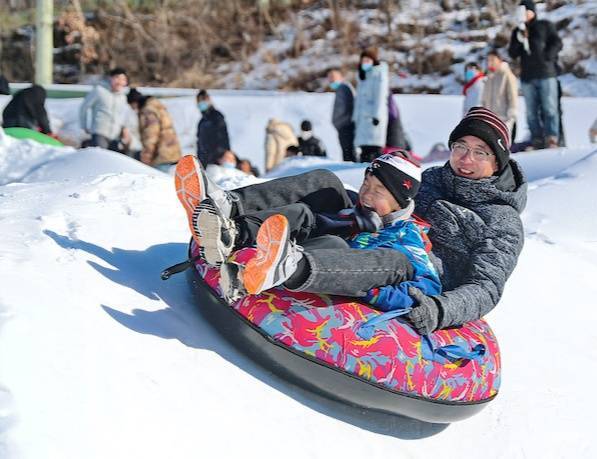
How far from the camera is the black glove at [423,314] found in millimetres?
2670

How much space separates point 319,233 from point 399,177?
343mm

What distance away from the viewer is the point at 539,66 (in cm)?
744

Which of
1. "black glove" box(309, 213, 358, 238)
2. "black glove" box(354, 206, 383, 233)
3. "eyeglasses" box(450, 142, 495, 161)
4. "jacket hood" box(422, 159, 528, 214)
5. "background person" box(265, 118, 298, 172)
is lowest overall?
"background person" box(265, 118, 298, 172)

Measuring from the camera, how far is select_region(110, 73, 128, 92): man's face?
24.6ft

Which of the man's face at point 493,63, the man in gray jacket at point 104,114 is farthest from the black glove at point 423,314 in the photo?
the man in gray jacket at point 104,114

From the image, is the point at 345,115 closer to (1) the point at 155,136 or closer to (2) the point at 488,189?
(1) the point at 155,136

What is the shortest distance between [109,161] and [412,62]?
36.5ft

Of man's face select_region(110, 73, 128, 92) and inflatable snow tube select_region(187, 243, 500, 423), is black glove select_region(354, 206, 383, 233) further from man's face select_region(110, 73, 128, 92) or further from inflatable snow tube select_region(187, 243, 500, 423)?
man's face select_region(110, 73, 128, 92)

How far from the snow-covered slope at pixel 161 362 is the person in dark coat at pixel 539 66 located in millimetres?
3583

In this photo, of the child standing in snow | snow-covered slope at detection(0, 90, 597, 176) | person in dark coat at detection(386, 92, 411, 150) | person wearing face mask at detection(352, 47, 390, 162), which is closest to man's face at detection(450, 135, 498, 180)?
the child standing in snow

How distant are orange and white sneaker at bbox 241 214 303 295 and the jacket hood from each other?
0.94 m

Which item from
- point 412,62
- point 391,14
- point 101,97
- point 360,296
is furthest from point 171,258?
point 391,14

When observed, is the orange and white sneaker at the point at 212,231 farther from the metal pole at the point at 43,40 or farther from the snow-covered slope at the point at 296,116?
the metal pole at the point at 43,40

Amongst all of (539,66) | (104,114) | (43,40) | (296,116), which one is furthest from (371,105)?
(43,40)
